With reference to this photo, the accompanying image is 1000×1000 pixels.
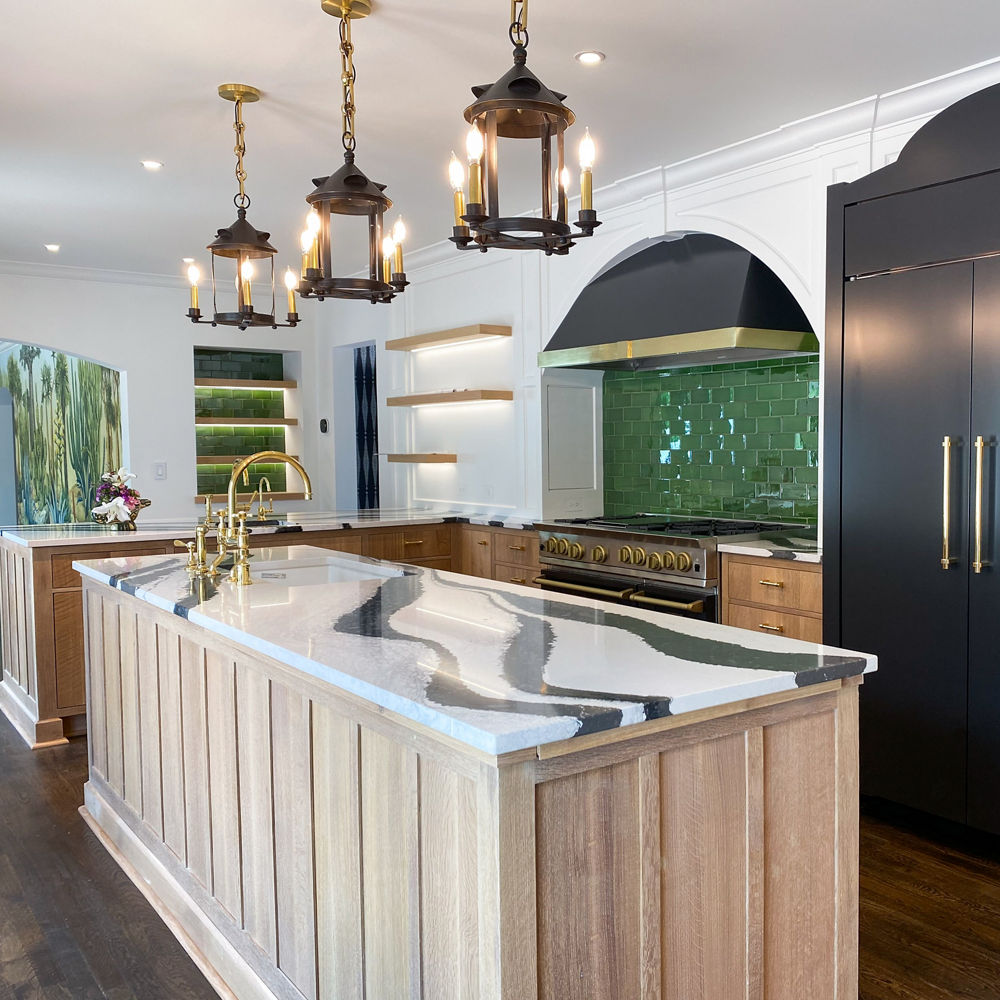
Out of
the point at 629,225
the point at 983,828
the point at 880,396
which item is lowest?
A: the point at 983,828

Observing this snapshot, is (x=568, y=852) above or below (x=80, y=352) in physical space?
below

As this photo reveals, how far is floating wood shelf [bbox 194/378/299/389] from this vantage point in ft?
23.6

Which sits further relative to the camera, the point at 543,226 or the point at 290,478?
the point at 290,478

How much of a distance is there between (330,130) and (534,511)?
2.42 metres

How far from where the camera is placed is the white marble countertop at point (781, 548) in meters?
3.68

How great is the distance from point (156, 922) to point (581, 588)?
98.4 inches

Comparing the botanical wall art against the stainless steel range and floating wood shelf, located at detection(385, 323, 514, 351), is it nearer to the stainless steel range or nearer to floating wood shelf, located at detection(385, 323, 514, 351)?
floating wood shelf, located at detection(385, 323, 514, 351)

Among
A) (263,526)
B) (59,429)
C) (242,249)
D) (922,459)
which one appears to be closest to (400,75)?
(242,249)

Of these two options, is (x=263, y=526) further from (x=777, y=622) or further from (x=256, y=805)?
(x=256, y=805)

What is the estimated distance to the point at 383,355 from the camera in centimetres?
682

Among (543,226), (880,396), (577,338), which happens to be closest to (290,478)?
(577,338)

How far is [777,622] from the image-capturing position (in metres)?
3.84

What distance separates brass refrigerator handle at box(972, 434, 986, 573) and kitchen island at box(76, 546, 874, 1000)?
4.49ft

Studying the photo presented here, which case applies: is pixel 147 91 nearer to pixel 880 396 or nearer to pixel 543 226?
pixel 543 226
